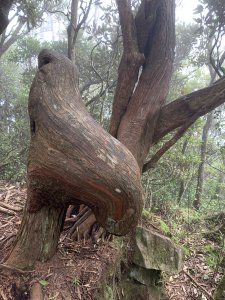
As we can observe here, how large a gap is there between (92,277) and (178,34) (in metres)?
11.3

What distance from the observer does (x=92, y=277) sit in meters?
2.81

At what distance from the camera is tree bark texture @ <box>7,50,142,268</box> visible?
204 centimetres

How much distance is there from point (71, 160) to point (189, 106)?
175 cm

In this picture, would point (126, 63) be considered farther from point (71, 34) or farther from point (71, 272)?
point (71, 272)

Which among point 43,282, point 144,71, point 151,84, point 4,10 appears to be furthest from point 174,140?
point 4,10

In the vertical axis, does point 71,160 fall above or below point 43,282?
above

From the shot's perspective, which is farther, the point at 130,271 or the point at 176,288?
the point at 176,288

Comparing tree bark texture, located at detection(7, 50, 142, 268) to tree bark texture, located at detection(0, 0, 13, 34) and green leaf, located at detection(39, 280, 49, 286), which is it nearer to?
green leaf, located at detection(39, 280, 49, 286)

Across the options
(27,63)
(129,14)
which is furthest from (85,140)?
(27,63)

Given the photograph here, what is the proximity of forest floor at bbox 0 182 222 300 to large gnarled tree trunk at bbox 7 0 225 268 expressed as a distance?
0.16 meters

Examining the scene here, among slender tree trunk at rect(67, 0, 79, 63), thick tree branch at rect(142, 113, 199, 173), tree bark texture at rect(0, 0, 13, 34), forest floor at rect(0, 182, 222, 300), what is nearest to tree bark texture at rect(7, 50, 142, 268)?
forest floor at rect(0, 182, 222, 300)

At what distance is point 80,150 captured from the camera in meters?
2.05

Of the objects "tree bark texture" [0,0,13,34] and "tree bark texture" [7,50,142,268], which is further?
"tree bark texture" [0,0,13,34]

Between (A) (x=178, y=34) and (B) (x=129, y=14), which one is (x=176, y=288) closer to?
(B) (x=129, y=14)
